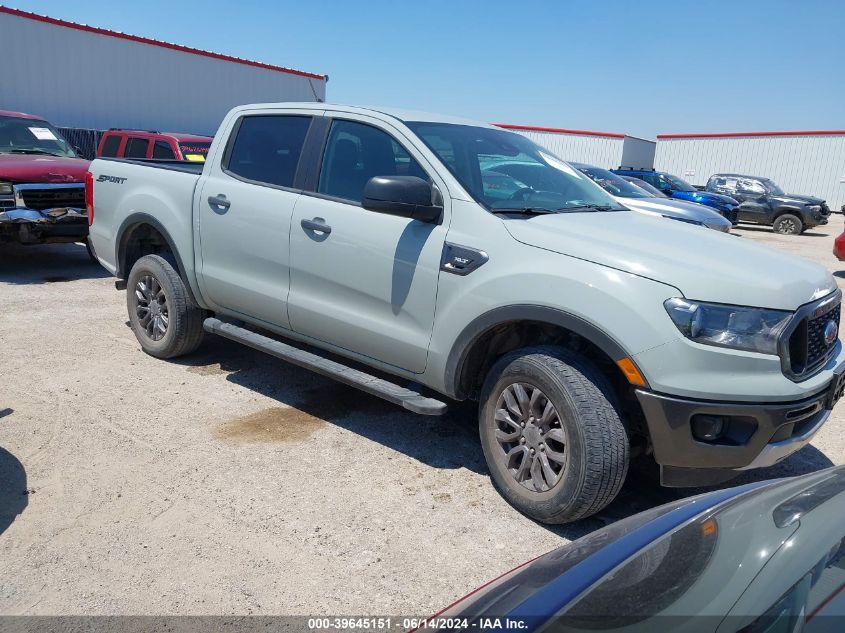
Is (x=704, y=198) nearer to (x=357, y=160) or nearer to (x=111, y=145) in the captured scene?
(x=111, y=145)

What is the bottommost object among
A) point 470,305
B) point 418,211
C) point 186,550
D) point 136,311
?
point 186,550

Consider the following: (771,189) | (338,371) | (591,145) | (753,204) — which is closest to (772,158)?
(591,145)

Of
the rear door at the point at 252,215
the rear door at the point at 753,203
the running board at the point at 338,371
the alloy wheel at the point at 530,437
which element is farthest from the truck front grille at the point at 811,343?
the rear door at the point at 753,203

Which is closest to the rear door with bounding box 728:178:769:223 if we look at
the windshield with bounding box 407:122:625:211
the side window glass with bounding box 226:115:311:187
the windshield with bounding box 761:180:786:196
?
the windshield with bounding box 761:180:786:196

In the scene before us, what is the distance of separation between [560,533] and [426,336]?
1.21 meters

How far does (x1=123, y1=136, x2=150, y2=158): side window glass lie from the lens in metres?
11.1

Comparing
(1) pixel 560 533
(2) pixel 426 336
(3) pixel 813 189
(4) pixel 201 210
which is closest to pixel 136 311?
(4) pixel 201 210

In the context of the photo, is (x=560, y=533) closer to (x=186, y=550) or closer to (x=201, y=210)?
(x=186, y=550)

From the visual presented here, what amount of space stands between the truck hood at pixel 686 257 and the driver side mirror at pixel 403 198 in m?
0.41

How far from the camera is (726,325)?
2.97 meters

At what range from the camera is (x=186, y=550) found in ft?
10.3

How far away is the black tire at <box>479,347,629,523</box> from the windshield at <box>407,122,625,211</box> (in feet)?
3.02

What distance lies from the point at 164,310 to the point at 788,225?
20268 millimetres

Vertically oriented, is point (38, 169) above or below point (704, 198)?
above
